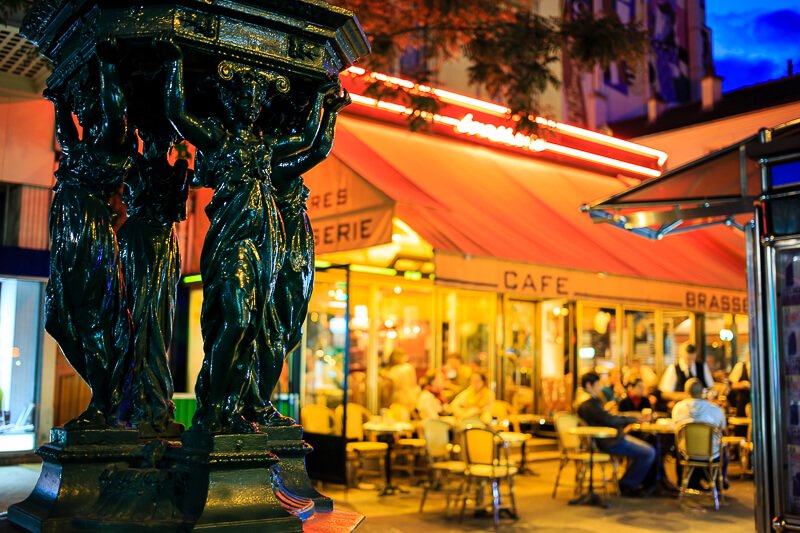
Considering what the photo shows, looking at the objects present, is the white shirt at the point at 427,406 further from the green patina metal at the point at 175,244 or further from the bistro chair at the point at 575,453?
the green patina metal at the point at 175,244

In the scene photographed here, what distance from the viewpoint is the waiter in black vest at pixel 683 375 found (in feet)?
43.3

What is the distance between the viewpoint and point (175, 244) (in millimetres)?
3492

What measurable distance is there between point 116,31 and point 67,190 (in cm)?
64

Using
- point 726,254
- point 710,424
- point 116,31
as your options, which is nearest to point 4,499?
point 116,31

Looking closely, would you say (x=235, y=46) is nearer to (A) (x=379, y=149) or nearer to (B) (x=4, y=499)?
(B) (x=4, y=499)

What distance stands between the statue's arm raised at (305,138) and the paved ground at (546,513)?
5311 millimetres

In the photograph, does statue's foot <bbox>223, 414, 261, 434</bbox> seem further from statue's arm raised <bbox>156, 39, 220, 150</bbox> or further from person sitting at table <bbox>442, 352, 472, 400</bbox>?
person sitting at table <bbox>442, 352, 472, 400</bbox>

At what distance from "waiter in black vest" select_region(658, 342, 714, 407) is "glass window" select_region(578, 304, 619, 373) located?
7.16ft

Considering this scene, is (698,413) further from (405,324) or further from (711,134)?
(711,134)

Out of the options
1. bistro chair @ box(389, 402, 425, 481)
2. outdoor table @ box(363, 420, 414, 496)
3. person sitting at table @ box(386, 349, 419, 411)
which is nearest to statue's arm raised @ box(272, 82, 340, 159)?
outdoor table @ box(363, 420, 414, 496)

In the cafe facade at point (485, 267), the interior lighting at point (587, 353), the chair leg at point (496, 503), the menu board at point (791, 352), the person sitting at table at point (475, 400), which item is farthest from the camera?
the interior lighting at point (587, 353)

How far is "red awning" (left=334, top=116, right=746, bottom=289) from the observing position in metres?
9.84

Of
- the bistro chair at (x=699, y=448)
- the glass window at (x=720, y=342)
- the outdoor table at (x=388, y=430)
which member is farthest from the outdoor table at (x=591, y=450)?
the glass window at (x=720, y=342)

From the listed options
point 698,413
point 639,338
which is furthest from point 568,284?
point 639,338
